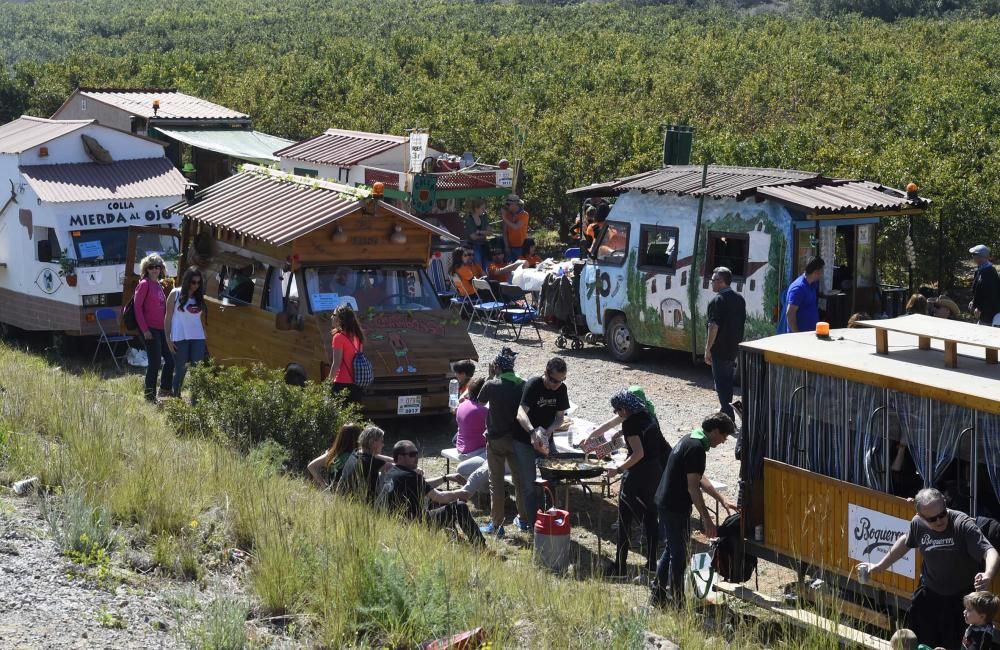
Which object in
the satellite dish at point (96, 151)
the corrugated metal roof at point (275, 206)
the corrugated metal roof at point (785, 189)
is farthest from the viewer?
the satellite dish at point (96, 151)

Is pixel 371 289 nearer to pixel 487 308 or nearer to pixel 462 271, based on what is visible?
pixel 487 308

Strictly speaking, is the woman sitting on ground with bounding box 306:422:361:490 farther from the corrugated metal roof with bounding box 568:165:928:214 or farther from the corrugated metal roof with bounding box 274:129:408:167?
the corrugated metal roof with bounding box 274:129:408:167

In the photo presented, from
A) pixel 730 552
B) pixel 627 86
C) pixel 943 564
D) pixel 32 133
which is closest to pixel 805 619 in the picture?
pixel 943 564

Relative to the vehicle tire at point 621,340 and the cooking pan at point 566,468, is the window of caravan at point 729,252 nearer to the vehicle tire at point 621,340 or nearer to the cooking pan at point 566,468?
the vehicle tire at point 621,340

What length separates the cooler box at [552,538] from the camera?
8578 mm

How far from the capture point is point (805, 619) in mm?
6992

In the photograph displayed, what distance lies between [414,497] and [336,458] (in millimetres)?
1015

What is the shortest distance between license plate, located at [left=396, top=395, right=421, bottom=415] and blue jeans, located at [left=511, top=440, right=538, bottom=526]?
293cm

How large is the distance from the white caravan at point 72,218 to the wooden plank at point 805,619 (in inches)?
413

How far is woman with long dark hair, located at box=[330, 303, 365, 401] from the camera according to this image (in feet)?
37.4

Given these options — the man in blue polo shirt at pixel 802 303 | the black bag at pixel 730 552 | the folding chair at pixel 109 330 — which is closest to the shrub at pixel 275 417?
the black bag at pixel 730 552

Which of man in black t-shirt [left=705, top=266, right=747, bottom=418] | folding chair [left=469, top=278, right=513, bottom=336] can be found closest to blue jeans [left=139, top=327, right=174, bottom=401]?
folding chair [left=469, top=278, right=513, bottom=336]

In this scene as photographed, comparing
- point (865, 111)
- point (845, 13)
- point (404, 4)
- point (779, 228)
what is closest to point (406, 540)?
point (779, 228)

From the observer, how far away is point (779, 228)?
13.6 meters
